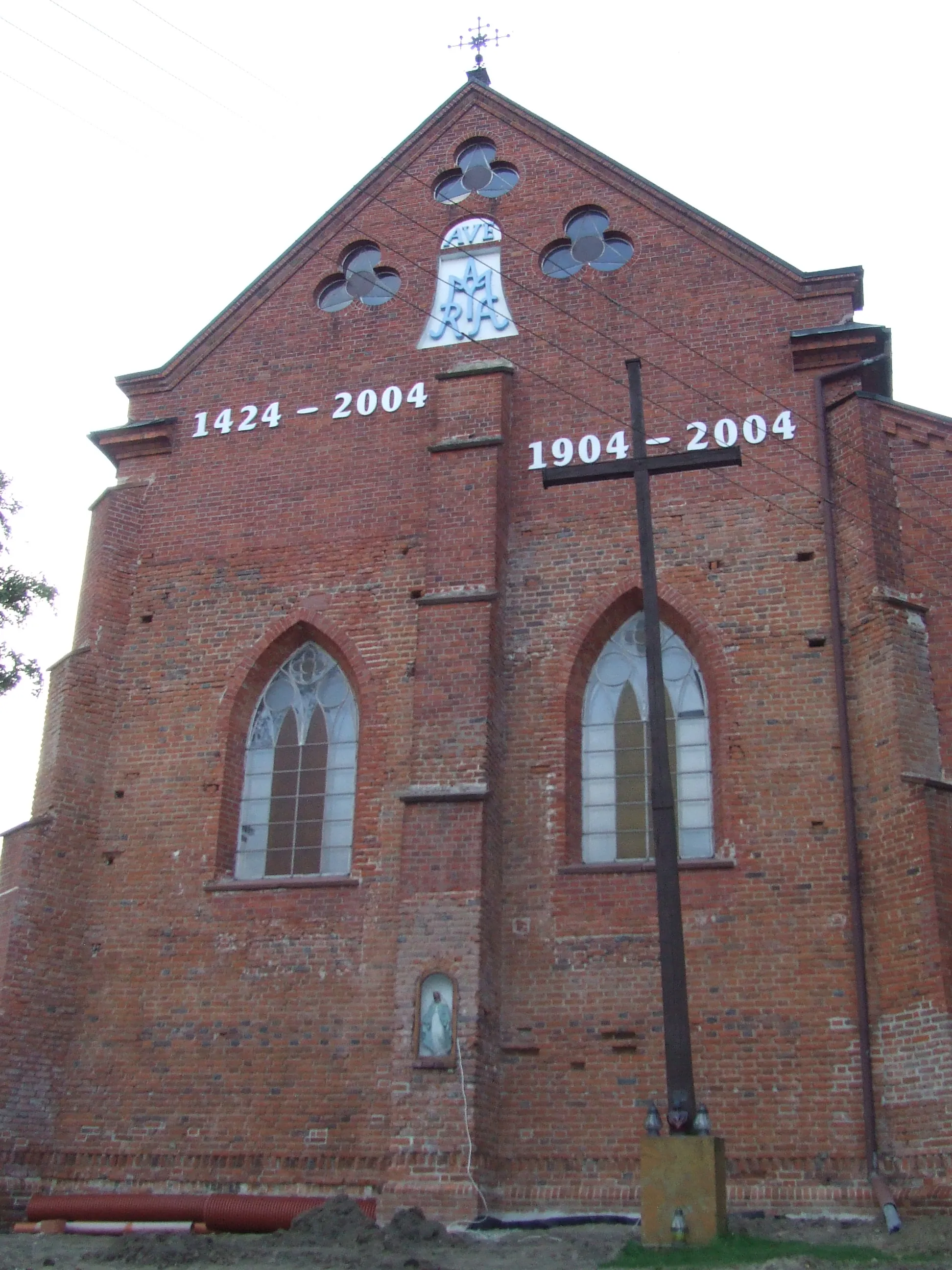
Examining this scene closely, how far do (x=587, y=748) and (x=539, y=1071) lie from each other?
3.28 meters

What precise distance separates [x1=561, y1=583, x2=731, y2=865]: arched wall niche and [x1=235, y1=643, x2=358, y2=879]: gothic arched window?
2.33 meters

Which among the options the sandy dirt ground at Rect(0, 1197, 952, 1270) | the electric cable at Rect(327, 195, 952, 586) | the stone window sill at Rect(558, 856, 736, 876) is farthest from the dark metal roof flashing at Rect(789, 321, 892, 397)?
the sandy dirt ground at Rect(0, 1197, 952, 1270)

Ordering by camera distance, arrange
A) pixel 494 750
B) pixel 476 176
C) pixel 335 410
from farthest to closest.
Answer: pixel 476 176 < pixel 335 410 < pixel 494 750

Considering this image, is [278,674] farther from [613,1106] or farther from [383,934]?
[613,1106]

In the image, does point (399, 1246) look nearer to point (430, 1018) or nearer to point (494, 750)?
point (430, 1018)

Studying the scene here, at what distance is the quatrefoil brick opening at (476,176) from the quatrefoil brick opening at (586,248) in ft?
3.72

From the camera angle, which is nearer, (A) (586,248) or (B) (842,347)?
(B) (842,347)

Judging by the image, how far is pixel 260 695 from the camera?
15.6 metres

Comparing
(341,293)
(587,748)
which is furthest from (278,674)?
(341,293)

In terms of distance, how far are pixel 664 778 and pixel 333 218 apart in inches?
408

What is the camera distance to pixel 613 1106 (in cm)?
1269

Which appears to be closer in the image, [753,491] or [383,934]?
[383,934]

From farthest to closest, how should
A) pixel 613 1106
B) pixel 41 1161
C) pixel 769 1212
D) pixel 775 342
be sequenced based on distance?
pixel 775 342 < pixel 41 1161 < pixel 613 1106 < pixel 769 1212

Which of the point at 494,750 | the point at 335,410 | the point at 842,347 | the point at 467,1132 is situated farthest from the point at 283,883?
the point at 842,347
